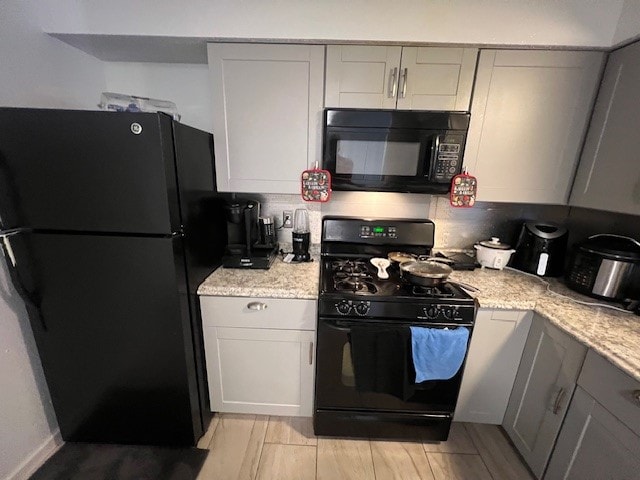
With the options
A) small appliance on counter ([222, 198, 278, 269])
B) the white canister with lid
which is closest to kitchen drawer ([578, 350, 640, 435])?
the white canister with lid

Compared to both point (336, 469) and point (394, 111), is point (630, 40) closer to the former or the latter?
point (394, 111)

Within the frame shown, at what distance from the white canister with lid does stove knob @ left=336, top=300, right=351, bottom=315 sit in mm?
1022

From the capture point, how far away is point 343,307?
130 centimetres

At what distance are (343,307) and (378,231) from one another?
67 centimetres

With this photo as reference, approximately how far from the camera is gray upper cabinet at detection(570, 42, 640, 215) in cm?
122

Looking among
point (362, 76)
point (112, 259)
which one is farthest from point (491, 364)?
point (112, 259)

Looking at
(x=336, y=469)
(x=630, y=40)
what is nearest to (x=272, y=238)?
(x=336, y=469)

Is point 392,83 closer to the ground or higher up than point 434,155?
higher up

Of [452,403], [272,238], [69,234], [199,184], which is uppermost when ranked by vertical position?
[199,184]

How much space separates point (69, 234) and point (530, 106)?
2.34 metres

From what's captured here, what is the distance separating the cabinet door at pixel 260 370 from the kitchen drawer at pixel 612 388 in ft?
3.85

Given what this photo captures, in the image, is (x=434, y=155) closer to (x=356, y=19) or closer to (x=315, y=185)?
(x=315, y=185)

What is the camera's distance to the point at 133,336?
4.13 feet

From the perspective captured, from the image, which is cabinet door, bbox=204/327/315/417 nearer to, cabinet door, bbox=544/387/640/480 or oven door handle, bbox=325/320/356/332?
oven door handle, bbox=325/320/356/332
